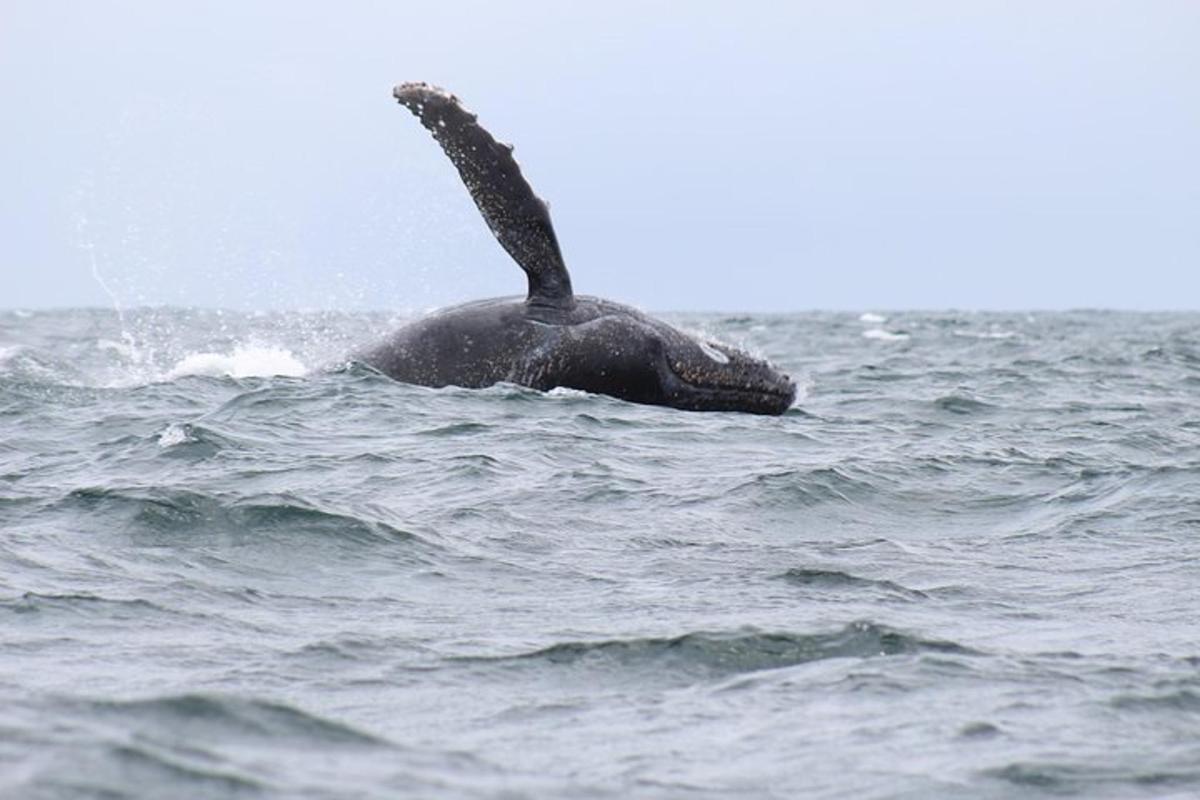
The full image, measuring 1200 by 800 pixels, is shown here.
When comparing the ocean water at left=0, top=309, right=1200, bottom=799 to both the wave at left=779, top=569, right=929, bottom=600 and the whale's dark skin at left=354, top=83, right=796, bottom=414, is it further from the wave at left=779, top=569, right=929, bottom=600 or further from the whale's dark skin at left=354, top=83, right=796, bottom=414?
the whale's dark skin at left=354, top=83, right=796, bottom=414

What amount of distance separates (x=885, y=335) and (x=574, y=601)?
36569mm

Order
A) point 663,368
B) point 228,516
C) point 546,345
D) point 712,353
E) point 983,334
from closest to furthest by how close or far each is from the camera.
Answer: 1. point 228,516
2. point 546,345
3. point 663,368
4. point 712,353
5. point 983,334

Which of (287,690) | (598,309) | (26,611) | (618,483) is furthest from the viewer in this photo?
(598,309)

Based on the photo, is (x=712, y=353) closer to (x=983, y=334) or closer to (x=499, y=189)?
(x=499, y=189)

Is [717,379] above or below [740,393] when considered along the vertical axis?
above

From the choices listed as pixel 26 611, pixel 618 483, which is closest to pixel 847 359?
pixel 618 483

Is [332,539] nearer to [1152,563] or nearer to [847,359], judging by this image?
[1152,563]

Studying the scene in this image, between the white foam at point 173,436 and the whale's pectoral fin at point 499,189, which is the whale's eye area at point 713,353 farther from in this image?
the white foam at point 173,436

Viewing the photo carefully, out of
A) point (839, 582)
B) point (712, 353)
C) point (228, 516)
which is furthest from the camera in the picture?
point (712, 353)

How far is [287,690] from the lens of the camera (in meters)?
6.32

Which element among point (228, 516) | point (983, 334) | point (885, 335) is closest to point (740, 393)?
point (228, 516)

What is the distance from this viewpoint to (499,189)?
13883mm

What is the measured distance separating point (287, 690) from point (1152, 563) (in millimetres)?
5305

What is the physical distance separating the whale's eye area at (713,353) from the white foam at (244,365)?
15.3 feet
